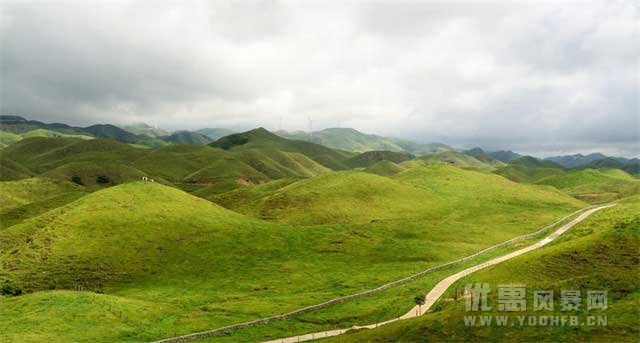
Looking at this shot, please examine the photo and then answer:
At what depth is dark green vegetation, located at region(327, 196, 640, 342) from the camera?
43531 millimetres

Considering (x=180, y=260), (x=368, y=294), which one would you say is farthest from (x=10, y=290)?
(x=368, y=294)

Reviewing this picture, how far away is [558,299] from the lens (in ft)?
167

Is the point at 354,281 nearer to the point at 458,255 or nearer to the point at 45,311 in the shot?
the point at 458,255

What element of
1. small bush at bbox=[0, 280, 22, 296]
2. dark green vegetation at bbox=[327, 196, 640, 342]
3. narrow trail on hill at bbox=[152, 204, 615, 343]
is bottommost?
small bush at bbox=[0, 280, 22, 296]

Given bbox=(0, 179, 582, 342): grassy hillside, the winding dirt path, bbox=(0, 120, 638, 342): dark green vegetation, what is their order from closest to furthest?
the winding dirt path, bbox=(0, 120, 638, 342): dark green vegetation, bbox=(0, 179, 582, 342): grassy hillside

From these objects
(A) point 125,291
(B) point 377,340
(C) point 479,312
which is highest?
(C) point 479,312

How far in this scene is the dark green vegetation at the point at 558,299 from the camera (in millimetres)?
43531

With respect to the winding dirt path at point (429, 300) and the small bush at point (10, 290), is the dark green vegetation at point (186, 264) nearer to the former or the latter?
the small bush at point (10, 290)

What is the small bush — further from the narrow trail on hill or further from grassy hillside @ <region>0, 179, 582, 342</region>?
the narrow trail on hill

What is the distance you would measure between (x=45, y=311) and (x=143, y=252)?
151ft

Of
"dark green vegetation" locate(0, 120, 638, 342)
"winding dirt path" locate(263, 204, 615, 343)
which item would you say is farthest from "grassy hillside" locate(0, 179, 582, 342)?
"winding dirt path" locate(263, 204, 615, 343)

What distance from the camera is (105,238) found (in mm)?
126438

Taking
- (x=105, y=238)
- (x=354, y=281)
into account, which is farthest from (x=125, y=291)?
(x=354, y=281)

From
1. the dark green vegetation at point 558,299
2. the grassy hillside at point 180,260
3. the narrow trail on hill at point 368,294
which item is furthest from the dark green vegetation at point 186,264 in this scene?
the dark green vegetation at point 558,299
